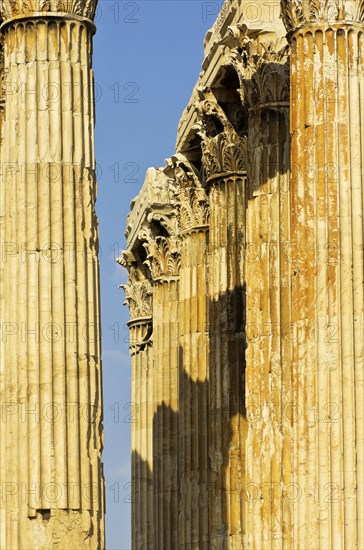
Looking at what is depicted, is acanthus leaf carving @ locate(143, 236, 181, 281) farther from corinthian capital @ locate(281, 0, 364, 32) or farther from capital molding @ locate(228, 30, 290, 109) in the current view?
corinthian capital @ locate(281, 0, 364, 32)

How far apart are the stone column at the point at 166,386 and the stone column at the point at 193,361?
485 centimetres

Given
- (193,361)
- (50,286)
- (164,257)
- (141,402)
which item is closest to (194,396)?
(193,361)

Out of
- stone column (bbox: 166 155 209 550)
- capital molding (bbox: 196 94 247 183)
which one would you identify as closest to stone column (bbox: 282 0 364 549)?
capital molding (bbox: 196 94 247 183)

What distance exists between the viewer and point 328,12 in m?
39.4

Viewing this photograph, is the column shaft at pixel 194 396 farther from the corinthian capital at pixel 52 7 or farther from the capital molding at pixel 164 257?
the corinthian capital at pixel 52 7

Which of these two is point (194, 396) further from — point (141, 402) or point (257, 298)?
point (141, 402)

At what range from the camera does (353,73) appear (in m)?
39.1

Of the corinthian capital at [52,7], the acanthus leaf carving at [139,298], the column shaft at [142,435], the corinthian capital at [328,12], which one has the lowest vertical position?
the column shaft at [142,435]

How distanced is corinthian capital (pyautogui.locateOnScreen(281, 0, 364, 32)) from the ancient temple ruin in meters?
0.02

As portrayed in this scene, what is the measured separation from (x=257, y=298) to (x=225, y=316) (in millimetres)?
4519

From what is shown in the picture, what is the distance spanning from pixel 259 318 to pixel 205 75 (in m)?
8.28

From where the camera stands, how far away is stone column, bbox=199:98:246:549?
5050 centimetres

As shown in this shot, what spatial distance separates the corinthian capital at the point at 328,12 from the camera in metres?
39.3

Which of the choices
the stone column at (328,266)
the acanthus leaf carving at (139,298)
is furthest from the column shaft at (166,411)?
the stone column at (328,266)
